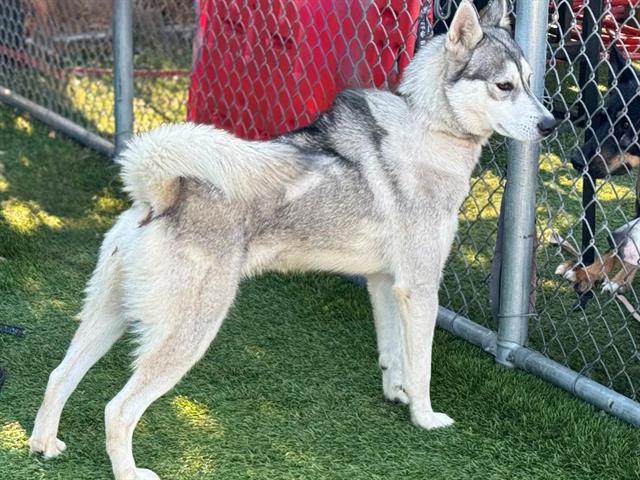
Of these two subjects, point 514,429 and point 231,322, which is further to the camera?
point 231,322

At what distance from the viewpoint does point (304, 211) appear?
3.14m

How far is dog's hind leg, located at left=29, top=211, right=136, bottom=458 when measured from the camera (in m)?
3.07

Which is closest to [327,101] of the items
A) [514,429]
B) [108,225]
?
[108,225]


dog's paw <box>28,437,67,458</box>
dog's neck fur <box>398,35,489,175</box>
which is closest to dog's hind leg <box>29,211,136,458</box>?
dog's paw <box>28,437,67,458</box>

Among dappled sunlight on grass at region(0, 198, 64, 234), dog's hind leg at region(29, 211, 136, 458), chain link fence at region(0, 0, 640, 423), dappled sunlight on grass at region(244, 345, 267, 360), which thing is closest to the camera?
dog's hind leg at region(29, 211, 136, 458)

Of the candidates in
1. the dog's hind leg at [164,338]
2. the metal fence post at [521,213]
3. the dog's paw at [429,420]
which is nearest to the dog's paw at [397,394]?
the dog's paw at [429,420]

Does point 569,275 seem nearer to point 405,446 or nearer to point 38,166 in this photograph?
point 405,446

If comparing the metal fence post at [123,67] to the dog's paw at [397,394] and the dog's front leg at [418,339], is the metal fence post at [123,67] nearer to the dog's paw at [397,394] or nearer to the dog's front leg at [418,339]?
the dog's paw at [397,394]

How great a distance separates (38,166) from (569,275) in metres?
3.32

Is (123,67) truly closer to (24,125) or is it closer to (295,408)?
(24,125)

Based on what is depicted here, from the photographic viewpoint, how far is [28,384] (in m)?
3.62

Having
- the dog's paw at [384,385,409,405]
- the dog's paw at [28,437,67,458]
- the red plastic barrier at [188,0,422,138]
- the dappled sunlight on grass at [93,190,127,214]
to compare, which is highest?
the red plastic barrier at [188,0,422,138]

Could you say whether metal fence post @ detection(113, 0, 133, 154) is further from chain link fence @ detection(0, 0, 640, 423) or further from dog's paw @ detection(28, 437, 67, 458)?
dog's paw @ detection(28, 437, 67, 458)

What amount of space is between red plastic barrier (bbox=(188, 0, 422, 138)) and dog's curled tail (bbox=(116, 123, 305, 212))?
1458 millimetres
